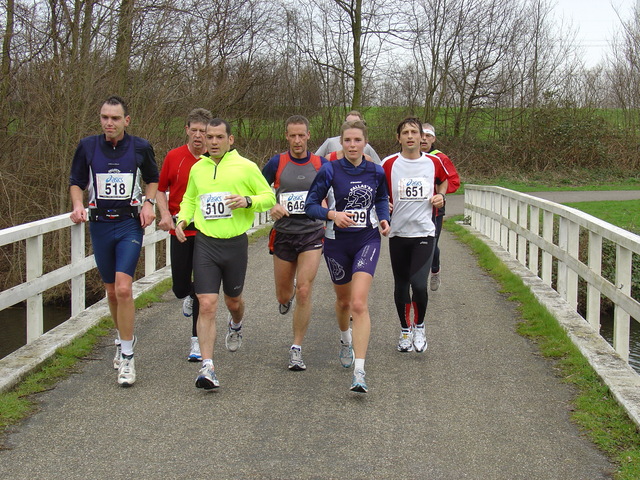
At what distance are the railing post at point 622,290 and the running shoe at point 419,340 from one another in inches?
61.0

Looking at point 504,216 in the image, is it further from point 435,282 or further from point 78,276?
point 78,276

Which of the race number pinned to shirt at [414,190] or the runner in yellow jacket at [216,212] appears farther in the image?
the race number pinned to shirt at [414,190]

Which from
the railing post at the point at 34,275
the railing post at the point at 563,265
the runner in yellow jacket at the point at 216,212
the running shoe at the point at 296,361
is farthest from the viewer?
the railing post at the point at 563,265

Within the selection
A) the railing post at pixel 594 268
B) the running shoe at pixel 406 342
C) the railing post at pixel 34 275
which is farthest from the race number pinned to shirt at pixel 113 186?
the railing post at pixel 594 268

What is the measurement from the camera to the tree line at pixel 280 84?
14805 mm

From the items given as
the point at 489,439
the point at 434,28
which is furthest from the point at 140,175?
the point at 434,28

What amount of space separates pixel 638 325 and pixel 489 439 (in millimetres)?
9325

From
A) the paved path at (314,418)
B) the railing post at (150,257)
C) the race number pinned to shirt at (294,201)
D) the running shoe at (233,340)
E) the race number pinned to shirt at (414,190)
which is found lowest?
the paved path at (314,418)

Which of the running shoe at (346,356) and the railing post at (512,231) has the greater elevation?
the railing post at (512,231)

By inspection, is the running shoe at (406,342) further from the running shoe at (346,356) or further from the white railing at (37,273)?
the white railing at (37,273)

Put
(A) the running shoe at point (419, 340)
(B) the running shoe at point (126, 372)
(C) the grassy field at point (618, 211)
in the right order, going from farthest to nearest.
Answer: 1. (C) the grassy field at point (618, 211)
2. (A) the running shoe at point (419, 340)
3. (B) the running shoe at point (126, 372)

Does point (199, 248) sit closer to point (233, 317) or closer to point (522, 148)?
point (233, 317)

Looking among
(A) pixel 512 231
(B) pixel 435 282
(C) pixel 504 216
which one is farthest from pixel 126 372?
(C) pixel 504 216

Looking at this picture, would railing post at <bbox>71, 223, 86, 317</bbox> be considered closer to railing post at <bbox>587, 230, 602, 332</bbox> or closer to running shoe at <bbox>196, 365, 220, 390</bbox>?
running shoe at <bbox>196, 365, 220, 390</bbox>
